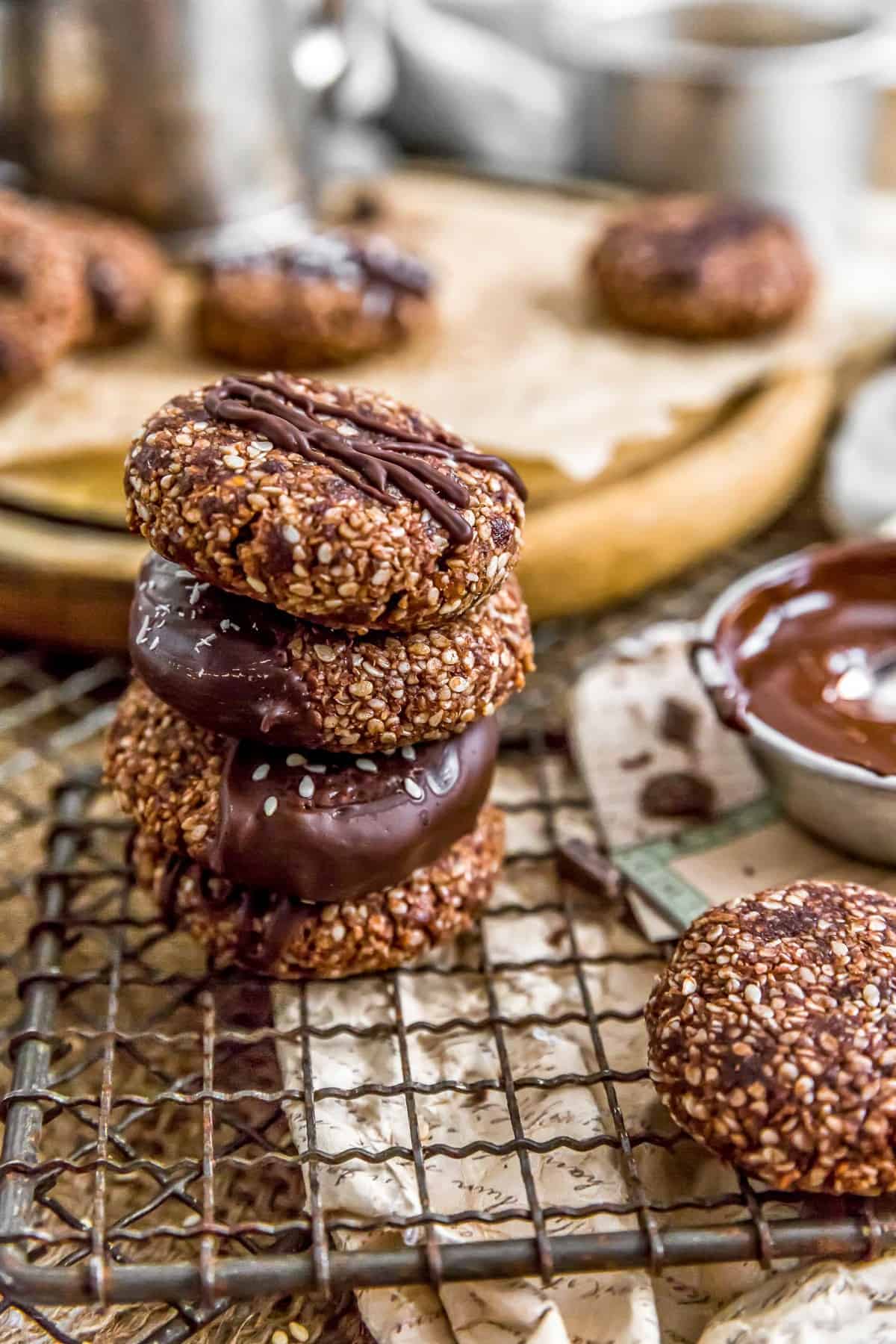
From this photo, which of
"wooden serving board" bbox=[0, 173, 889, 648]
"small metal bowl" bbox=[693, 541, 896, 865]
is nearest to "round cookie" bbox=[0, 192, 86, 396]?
"wooden serving board" bbox=[0, 173, 889, 648]

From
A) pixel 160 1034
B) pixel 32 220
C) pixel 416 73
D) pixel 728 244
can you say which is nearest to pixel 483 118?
pixel 416 73

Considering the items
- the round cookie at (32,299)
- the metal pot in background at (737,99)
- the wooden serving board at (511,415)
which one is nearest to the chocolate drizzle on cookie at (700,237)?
the wooden serving board at (511,415)

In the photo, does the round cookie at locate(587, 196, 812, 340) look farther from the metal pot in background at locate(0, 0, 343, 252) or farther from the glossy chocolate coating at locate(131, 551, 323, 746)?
the glossy chocolate coating at locate(131, 551, 323, 746)

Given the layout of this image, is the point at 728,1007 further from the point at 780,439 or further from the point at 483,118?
the point at 483,118

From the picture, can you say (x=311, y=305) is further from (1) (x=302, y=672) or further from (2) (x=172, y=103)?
(1) (x=302, y=672)

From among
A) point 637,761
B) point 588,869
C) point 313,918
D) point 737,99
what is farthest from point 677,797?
point 737,99

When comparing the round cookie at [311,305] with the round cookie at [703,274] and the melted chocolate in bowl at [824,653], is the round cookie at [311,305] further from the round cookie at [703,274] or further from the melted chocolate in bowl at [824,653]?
the melted chocolate in bowl at [824,653]
